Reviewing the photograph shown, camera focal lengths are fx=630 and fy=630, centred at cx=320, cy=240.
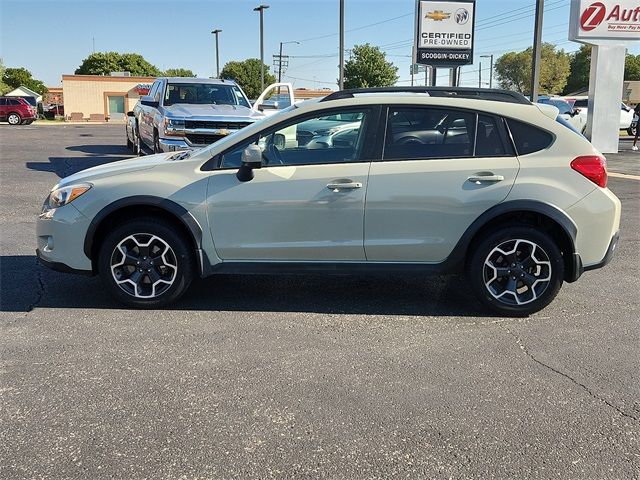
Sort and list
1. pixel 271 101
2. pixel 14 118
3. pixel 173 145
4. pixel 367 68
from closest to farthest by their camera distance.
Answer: pixel 173 145
pixel 271 101
pixel 14 118
pixel 367 68

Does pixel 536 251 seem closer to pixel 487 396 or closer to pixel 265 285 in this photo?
pixel 487 396

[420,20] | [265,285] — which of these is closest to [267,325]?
[265,285]

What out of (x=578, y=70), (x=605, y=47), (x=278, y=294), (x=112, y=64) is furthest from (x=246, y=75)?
(x=278, y=294)

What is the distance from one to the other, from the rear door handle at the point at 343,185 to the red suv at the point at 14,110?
40.7 metres

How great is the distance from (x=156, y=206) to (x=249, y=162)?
0.81m

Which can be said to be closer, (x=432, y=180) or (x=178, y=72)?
(x=432, y=180)

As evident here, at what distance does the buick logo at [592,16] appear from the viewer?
1859 cm

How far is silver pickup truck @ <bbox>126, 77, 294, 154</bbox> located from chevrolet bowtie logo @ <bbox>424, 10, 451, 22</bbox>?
28.0ft

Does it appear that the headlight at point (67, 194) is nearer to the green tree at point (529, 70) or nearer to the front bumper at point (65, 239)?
the front bumper at point (65, 239)

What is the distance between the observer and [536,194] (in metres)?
4.80

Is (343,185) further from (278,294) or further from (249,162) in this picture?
(278,294)

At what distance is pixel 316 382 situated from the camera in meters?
3.77

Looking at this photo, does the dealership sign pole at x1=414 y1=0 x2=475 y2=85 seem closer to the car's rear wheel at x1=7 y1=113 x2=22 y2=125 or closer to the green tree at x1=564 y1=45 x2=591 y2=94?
the car's rear wheel at x1=7 y1=113 x2=22 y2=125

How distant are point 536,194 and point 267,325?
7.46 feet
